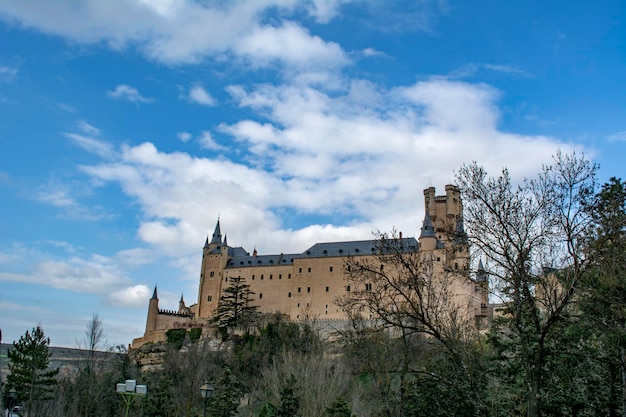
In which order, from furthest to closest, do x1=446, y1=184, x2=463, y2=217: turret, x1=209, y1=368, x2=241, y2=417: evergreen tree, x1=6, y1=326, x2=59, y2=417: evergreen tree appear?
x1=446, y1=184, x2=463, y2=217: turret → x1=6, y1=326, x2=59, y2=417: evergreen tree → x1=209, y1=368, x2=241, y2=417: evergreen tree

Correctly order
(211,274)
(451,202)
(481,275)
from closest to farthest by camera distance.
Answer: (481,275) → (451,202) → (211,274)

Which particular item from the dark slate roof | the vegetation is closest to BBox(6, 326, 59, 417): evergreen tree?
the vegetation

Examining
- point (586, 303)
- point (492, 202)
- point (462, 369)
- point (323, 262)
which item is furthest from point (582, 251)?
point (323, 262)

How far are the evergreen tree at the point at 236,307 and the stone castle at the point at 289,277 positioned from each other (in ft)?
4.23

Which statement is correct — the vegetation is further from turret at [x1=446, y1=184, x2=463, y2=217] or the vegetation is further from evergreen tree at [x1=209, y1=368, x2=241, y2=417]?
turret at [x1=446, y1=184, x2=463, y2=217]

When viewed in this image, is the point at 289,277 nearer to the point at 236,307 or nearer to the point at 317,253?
the point at 317,253

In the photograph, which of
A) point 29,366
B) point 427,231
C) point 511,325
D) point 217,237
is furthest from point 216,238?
point 511,325

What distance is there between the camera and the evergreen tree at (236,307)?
236 feet

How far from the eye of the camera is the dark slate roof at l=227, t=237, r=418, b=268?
2980 inches

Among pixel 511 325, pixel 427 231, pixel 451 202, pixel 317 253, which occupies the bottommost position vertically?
pixel 511 325

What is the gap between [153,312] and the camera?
80.1 m

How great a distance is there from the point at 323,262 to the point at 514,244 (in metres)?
62.2

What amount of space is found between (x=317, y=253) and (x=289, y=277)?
17.6 ft

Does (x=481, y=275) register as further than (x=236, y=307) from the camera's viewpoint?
No
